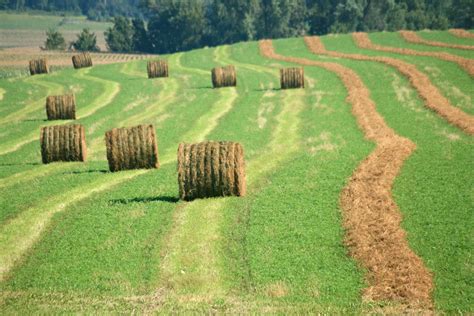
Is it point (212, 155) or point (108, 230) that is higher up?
point (212, 155)

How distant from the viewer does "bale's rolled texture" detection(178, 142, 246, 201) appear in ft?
62.0

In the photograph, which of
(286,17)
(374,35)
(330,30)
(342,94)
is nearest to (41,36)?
(286,17)

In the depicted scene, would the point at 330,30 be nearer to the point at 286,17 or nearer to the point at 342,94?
the point at 286,17

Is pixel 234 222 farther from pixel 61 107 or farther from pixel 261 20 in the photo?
pixel 261 20

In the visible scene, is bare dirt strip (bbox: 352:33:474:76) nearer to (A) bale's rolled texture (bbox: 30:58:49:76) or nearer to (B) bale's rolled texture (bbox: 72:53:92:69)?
(B) bale's rolled texture (bbox: 72:53:92:69)

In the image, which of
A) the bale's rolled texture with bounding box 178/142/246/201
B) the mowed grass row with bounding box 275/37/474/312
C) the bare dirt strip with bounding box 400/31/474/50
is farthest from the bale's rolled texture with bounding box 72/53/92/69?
the bale's rolled texture with bounding box 178/142/246/201

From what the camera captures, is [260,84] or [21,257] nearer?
[21,257]

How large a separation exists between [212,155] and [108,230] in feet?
13.5

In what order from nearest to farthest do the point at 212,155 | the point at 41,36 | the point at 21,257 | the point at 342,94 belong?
the point at 21,257, the point at 212,155, the point at 342,94, the point at 41,36

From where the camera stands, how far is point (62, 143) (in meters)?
26.2

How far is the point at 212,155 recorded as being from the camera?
18891mm

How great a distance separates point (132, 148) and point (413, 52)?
45736mm

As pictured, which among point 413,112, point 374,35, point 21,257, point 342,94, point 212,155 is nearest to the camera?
point 21,257

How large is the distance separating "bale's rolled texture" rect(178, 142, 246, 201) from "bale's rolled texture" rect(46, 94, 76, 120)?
21.1m
